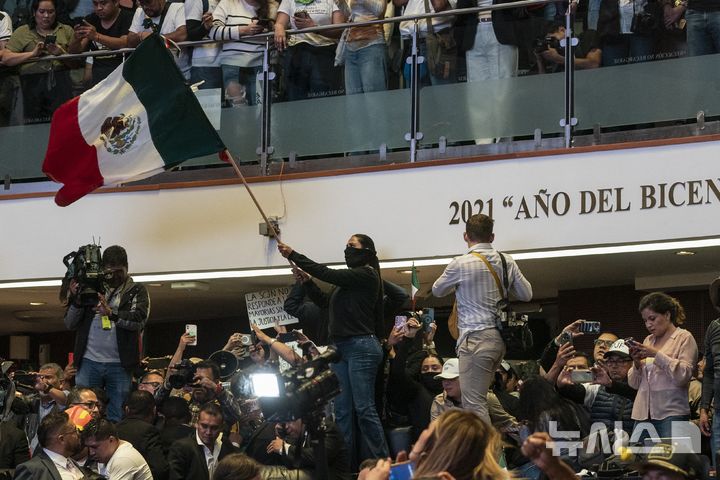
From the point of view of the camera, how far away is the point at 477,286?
855cm

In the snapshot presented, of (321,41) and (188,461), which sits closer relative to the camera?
(188,461)

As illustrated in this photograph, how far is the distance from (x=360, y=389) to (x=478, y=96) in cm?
273

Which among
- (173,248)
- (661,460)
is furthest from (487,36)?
(661,460)

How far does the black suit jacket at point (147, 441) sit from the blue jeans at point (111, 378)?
34.8 inches

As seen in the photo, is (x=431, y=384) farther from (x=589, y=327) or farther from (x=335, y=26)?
(x=335, y=26)

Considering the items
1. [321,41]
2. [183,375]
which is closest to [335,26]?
[321,41]

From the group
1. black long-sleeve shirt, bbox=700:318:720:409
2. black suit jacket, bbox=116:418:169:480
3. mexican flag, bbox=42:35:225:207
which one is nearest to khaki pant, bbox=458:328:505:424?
black long-sleeve shirt, bbox=700:318:720:409

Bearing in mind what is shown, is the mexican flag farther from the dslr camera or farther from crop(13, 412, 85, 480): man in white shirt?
crop(13, 412, 85, 480): man in white shirt

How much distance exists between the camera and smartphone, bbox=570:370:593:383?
8566 mm

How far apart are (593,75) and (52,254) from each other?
195 inches

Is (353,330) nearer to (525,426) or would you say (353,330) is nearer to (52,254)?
(525,426)

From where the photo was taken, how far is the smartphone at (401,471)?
4.74m

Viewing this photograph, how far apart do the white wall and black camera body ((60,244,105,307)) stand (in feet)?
5.39

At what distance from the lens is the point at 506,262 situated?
28.3ft
